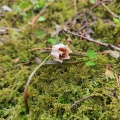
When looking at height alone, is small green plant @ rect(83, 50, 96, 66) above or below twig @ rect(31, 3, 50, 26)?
below

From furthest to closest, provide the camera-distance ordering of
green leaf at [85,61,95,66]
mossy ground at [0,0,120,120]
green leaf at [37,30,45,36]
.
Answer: green leaf at [37,30,45,36] < green leaf at [85,61,95,66] < mossy ground at [0,0,120,120]

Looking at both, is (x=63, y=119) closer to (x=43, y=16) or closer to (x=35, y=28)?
(x=35, y=28)

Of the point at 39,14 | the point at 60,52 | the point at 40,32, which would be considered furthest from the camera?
the point at 39,14

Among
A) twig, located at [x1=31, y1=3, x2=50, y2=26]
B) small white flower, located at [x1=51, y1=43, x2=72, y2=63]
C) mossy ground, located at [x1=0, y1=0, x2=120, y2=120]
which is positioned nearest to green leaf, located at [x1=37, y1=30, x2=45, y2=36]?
mossy ground, located at [x1=0, y1=0, x2=120, y2=120]

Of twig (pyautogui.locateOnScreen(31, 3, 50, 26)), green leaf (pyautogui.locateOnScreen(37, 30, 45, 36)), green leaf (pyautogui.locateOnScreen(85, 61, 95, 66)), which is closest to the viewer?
green leaf (pyautogui.locateOnScreen(85, 61, 95, 66))

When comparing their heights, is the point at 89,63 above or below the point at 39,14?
below

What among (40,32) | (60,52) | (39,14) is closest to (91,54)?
(60,52)

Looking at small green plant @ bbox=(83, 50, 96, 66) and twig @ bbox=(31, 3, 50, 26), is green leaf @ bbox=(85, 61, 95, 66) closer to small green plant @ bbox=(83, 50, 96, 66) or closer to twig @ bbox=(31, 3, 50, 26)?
small green plant @ bbox=(83, 50, 96, 66)

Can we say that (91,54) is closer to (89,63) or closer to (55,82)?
(89,63)

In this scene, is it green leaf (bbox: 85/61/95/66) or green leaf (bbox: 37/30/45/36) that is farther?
green leaf (bbox: 37/30/45/36)
